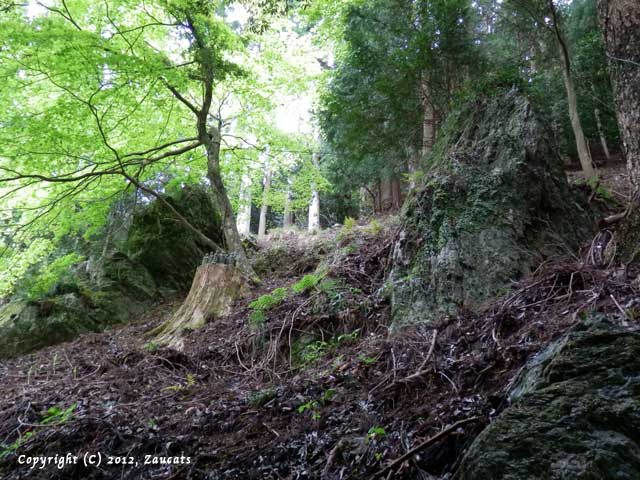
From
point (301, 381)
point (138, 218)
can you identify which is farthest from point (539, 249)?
point (138, 218)

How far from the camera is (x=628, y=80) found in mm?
3496

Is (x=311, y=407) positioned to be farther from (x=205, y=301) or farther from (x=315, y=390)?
(x=205, y=301)

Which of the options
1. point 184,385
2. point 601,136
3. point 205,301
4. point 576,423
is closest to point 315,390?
point 184,385

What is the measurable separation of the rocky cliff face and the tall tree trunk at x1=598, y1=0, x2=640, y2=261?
29.8 ft

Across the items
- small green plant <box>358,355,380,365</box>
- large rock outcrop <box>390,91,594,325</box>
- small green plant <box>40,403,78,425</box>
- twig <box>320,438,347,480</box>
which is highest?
large rock outcrop <box>390,91,594,325</box>

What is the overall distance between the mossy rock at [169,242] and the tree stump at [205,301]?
2.79 meters

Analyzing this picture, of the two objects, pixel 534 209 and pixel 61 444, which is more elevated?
pixel 534 209

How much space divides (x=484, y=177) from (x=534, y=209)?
654 mm

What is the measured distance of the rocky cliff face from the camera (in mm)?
7983

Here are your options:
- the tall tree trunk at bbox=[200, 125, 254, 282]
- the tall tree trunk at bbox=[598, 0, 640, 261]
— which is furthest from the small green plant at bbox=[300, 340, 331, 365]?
the tall tree trunk at bbox=[200, 125, 254, 282]

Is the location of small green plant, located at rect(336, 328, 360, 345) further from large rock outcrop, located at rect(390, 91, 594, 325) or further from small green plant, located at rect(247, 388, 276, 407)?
small green plant, located at rect(247, 388, 276, 407)

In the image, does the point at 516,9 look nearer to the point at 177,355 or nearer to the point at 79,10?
the point at 79,10

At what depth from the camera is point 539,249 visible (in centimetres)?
430

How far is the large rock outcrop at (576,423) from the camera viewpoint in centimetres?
143
